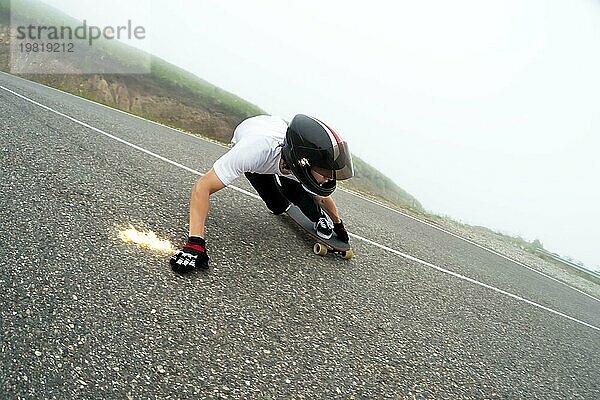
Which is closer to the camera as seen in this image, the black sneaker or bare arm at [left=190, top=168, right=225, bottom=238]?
bare arm at [left=190, top=168, right=225, bottom=238]

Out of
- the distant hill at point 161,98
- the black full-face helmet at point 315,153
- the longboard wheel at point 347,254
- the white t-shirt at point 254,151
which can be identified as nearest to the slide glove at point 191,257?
the white t-shirt at point 254,151

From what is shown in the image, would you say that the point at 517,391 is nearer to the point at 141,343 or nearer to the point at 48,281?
the point at 141,343

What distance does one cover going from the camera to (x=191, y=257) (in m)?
3.58

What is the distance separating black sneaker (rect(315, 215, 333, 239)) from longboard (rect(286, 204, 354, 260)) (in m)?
0.05

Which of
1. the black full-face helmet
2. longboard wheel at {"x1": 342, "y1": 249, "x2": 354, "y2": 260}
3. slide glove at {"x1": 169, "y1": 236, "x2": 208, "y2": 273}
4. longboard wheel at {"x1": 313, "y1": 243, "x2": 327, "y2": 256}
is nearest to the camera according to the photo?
slide glove at {"x1": 169, "y1": 236, "x2": 208, "y2": 273}

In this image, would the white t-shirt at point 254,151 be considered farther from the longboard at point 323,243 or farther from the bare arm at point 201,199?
the longboard at point 323,243

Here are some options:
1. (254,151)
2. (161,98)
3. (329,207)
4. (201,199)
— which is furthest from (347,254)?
(161,98)

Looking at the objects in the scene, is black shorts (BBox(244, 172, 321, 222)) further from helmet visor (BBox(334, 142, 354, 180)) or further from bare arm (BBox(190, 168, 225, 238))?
bare arm (BBox(190, 168, 225, 238))

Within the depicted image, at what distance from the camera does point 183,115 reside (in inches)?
885

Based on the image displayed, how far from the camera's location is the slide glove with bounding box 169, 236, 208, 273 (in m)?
3.52

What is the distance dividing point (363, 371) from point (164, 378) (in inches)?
55.2

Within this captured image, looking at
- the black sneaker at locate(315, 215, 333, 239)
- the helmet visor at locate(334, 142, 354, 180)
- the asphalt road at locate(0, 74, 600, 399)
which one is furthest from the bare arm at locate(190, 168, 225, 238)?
the black sneaker at locate(315, 215, 333, 239)

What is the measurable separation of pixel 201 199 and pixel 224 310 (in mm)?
996

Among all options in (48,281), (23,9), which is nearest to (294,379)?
(48,281)
